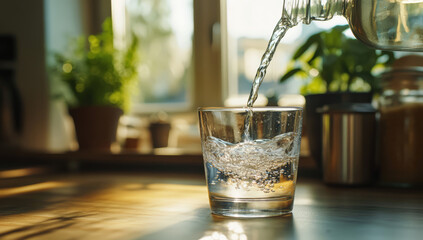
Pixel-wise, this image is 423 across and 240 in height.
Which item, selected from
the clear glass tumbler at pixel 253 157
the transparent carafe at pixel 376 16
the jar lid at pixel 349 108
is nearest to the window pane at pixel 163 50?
the jar lid at pixel 349 108

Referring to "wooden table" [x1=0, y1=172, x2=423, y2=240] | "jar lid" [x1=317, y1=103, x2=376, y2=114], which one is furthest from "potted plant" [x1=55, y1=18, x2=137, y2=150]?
"jar lid" [x1=317, y1=103, x2=376, y2=114]

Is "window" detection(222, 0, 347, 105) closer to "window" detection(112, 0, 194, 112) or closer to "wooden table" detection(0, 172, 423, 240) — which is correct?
"window" detection(112, 0, 194, 112)

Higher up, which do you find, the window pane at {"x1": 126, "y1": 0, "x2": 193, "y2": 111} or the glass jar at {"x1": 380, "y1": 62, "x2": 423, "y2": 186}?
the window pane at {"x1": 126, "y1": 0, "x2": 193, "y2": 111}

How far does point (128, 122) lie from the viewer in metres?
1.73

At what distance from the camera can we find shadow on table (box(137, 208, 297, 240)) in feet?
1.66

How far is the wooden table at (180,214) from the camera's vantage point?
1.73 feet

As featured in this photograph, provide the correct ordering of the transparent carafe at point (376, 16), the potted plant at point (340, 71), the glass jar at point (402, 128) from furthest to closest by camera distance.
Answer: the potted plant at point (340, 71)
the glass jar at point (402, 128)
the transparent carafe at point (376, 16)

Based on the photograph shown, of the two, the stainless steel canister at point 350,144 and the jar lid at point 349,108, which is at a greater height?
the jar lid at point 349,108

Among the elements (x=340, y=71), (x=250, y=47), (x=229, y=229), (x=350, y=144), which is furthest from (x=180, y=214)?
(x=250, y=47)

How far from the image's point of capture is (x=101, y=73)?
4.87 ft

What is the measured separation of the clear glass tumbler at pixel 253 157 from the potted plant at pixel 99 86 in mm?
927

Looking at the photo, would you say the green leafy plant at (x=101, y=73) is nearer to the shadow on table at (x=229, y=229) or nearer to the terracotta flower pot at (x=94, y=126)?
the terracotta flower pot at (x=94, y=126)

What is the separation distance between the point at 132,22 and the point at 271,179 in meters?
1.38

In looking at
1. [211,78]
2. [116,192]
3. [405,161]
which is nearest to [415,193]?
[405,161]
